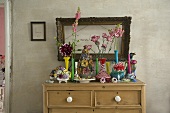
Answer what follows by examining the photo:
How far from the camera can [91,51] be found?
2.57 m

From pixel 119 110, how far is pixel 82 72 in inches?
22.8

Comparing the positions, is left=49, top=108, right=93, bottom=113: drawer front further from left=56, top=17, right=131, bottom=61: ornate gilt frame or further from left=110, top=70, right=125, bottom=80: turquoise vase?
left=56, top=17, right=131, bottom=61: ornate gilt frame

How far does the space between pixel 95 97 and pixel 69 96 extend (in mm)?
272

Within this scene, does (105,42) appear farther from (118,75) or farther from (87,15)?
(118,75)

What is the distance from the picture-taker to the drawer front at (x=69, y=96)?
6.81 feet

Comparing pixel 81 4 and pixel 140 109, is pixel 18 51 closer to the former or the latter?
pixel 81 4

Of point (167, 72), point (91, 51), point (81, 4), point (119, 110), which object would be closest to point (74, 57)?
point (91, 51)

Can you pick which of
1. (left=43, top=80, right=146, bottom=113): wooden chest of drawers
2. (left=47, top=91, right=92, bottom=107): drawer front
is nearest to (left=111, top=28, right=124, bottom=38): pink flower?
(left=43, top=80, right=146, bottom=113): wooden chest of drawers

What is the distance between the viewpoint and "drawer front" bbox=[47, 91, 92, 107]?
6.81ft

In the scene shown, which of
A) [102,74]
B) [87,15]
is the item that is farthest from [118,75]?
[87,15]

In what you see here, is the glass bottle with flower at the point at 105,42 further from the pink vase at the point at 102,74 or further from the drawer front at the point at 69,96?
the drawer front at the point at 69,96

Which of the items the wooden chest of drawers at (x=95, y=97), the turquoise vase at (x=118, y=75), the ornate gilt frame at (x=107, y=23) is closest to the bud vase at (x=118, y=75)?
the turquoise vase at (x=118, y=75)

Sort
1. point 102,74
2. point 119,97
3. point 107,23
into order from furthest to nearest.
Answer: point 107,23
point 102,74
point 119,97

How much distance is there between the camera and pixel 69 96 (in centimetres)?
208
